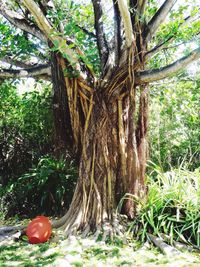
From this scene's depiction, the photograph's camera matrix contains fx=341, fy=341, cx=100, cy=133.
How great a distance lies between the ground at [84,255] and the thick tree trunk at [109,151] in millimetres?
500

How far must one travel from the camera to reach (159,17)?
414cm

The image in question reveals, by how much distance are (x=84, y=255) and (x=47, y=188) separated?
1751mm

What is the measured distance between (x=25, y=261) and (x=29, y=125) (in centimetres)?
300

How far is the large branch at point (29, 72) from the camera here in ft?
14.7

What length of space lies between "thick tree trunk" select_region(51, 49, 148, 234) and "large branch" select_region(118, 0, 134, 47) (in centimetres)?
31

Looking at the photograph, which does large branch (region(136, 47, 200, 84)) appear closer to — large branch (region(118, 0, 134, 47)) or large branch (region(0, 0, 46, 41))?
large branch (region(118, 0, 134, 47))

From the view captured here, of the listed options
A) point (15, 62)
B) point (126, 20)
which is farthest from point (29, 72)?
point (126, 20)

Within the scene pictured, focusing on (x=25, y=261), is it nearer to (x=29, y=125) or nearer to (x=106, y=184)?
(x=106, y=184)

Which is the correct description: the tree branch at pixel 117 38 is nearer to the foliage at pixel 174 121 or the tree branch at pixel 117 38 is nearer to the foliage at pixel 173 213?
the foliage at pixel 174 121

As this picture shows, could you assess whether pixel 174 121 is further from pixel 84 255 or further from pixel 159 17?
pixel 84 255

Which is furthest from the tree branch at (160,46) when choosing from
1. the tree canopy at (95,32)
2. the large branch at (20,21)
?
the large branch at (20,21)

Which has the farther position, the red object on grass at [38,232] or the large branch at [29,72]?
the large branch at [29,72]

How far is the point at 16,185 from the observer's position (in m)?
4.86

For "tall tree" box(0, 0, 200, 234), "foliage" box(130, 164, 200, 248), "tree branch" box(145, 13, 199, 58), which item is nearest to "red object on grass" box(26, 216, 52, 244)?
"tall tree" box(0, 0, 200, 234)
